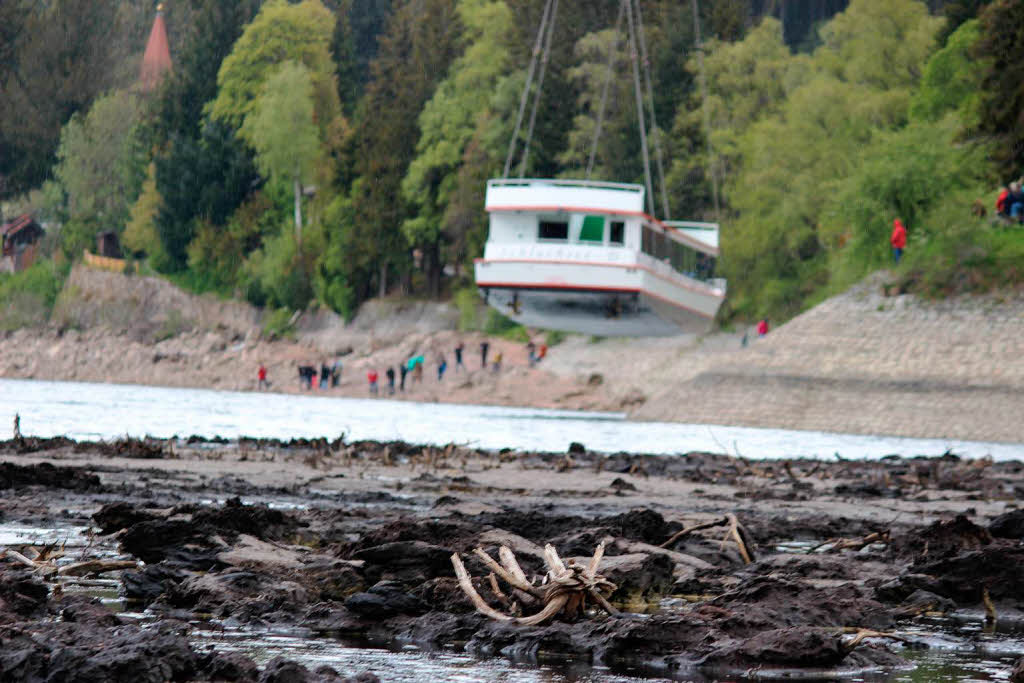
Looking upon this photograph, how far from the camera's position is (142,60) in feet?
440

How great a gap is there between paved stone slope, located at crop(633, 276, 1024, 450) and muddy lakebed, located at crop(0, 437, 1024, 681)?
27752 millimetres

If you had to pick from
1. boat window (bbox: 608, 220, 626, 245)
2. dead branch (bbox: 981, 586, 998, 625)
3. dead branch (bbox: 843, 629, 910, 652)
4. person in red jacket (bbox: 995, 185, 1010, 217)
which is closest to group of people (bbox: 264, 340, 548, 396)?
boat window (bbox: 608, 220, 626, 245)

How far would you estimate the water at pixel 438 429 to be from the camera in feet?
123

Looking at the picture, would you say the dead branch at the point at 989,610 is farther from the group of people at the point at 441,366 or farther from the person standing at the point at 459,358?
the person standing at the point at 459,358

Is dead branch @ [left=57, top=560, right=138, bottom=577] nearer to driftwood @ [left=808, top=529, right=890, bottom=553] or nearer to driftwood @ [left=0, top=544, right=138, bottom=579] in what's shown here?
driftwood @ [left=0, top=544, right=138, bottom=579]

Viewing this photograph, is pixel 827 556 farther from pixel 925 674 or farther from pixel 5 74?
pixel 5 74

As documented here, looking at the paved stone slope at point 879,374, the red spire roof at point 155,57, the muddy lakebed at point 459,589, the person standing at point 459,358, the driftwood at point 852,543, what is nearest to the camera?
the muddy lakebed at point 459,589

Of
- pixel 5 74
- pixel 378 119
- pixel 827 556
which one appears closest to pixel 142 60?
pixel 5 74

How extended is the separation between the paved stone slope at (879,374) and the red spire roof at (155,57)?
7894 cm

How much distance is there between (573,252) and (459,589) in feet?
142

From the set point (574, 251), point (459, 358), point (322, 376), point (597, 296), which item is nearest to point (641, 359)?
point (459, 358)

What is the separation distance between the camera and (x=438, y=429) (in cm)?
4641

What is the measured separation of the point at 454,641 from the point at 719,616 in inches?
62.7

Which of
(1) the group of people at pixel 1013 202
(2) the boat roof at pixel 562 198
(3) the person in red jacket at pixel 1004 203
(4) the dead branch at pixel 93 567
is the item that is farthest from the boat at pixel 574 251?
(4) the dead branch at pixel 93 567
